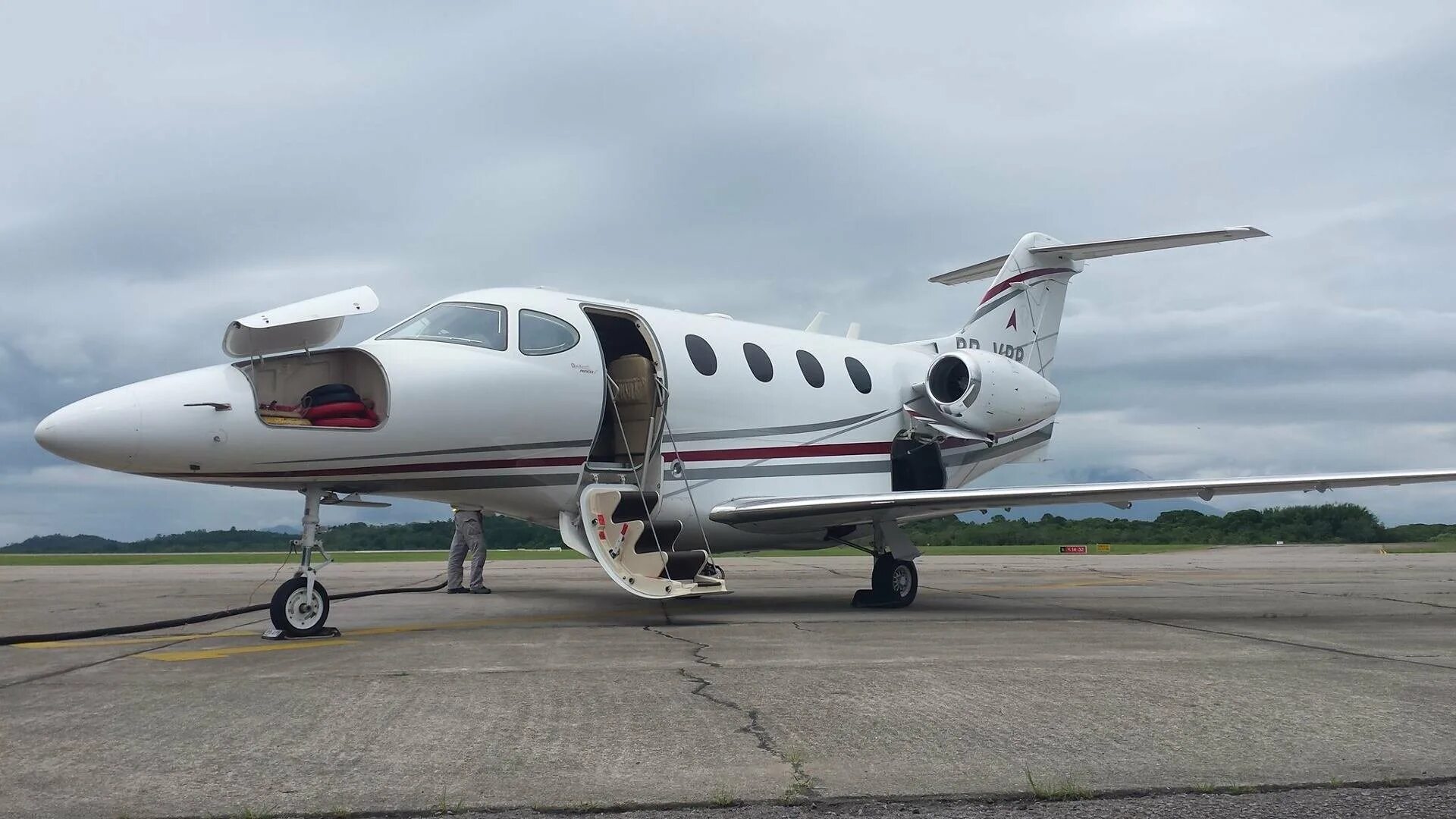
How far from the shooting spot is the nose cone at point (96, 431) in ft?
29.9

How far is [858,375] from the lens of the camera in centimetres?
1622

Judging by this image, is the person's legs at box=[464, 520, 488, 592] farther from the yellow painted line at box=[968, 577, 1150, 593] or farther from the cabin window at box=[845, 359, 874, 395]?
the yellow painted line at box=[968, 577, 1150, 593]

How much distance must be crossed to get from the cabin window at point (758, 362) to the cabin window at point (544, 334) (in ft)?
9.49

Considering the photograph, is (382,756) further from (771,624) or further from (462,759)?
(771,624)

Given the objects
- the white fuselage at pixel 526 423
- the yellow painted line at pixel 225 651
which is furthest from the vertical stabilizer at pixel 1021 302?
the yellow painted line at pixel 225 651

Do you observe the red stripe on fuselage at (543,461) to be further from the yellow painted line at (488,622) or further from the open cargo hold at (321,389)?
the yellow painted line at (488,622)

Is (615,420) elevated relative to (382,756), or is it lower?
elevated

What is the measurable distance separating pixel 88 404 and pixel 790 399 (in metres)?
8.38

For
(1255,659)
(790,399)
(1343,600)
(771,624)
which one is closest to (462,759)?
(1255,659)

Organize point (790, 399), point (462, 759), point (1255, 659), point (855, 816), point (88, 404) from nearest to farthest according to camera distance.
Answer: point (855, 816), point (462, 759), point (1255, 659), point (88, 404), point (790, 399)

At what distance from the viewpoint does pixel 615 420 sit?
13.3 metres

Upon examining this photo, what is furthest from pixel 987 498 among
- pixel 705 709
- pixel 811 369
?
pixel 705 709

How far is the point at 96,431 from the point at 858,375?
33.0ft

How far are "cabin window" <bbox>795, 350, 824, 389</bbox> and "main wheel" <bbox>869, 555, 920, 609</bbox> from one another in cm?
264
